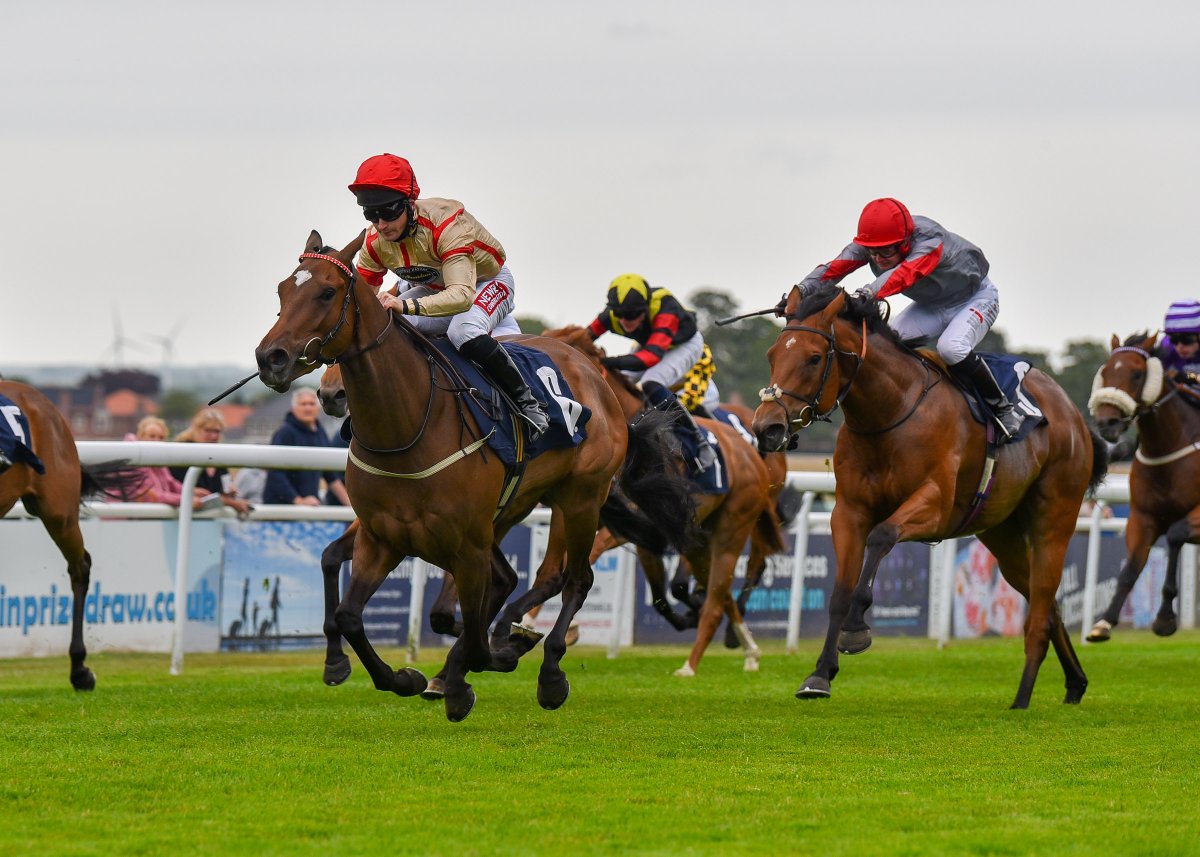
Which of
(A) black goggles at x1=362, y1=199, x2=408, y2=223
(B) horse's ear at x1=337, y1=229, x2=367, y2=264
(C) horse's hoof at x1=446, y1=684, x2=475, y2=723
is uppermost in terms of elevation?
(A) black goggles at x1=362, y1=199, x2=408, y2=223

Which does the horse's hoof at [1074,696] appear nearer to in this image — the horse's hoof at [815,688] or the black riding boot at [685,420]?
the horse's hoof at [815,688]

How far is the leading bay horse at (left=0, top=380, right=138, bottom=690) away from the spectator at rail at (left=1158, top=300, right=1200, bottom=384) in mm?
6297

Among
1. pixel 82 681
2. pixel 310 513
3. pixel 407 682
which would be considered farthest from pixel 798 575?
pixel 407 682

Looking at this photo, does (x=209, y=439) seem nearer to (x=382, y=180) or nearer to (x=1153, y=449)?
(x=382, y=180)

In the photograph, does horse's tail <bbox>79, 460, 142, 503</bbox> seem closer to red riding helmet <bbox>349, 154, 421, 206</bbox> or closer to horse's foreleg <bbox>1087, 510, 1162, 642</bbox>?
red riding helmet <bbox>349, 154, 421, 206</bbox>

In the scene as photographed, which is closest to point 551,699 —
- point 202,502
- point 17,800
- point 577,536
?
point 577,536

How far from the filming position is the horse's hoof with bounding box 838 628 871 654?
6.61 metres

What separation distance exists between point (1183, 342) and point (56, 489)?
6564 mm

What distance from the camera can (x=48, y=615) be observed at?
365 inches

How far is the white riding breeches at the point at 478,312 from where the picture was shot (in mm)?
6602

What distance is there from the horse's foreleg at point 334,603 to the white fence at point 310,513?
2182mm

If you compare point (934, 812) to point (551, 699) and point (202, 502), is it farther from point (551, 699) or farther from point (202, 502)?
point (202, 502)

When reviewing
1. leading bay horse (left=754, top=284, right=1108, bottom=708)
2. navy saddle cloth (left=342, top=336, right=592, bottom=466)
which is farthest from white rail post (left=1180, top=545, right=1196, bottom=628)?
navy saddle cloth (left=342, top=336, right=592, bottom=466)

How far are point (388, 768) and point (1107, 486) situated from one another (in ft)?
28.2
